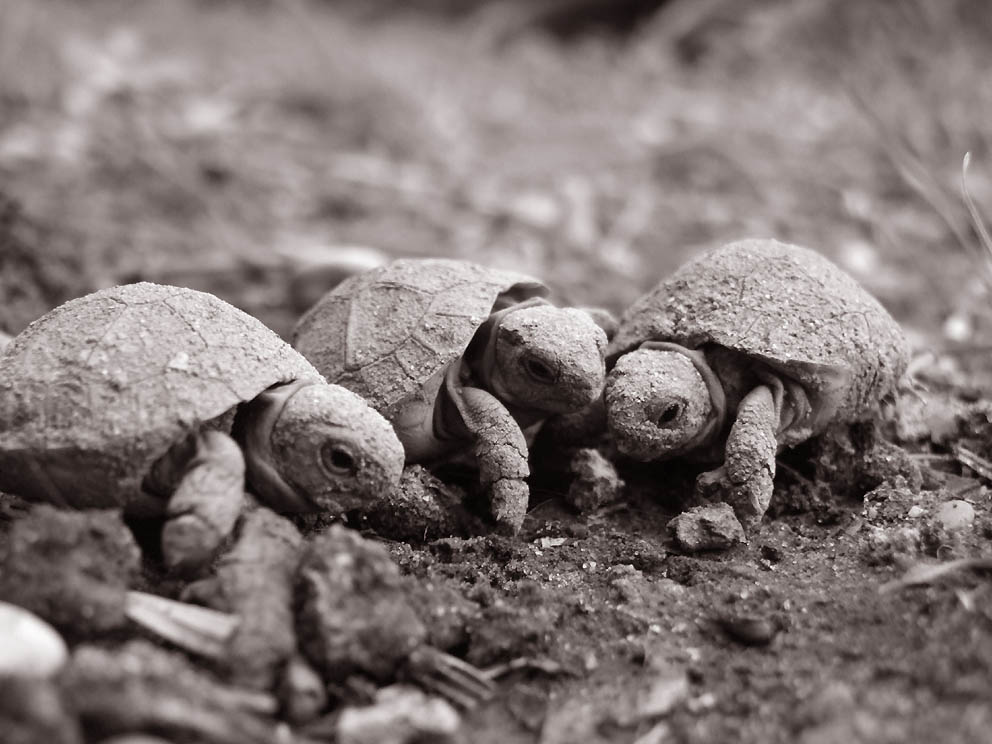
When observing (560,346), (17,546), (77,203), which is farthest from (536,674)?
(77,203)

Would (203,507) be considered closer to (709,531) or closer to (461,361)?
(461,361)

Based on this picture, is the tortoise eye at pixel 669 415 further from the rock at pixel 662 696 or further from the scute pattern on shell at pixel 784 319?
the rock at pixel 662 696

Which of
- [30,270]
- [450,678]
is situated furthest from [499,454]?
Answer: [30,270]

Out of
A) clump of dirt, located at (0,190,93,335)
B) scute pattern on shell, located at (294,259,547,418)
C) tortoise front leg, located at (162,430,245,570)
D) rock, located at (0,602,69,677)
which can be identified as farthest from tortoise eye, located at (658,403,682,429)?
clump of dirt, located at (0,190,93,335)

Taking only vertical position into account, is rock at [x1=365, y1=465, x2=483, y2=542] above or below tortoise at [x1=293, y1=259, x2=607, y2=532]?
below

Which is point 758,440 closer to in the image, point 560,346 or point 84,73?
point 560,346

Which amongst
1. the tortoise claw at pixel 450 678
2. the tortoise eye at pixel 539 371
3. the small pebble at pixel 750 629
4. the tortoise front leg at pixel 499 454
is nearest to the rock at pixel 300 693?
the tortoise claw at pixel 450 678

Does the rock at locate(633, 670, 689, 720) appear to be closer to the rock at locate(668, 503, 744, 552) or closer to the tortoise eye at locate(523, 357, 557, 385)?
the rock at locate(668, 503, 744, 552)
